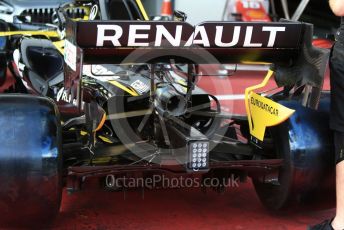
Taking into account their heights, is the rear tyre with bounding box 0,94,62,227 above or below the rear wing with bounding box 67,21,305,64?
below

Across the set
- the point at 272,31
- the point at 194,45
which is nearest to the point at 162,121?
the point at 194,45

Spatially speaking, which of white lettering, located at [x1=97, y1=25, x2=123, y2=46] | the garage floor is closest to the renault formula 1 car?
white lettering, located at [x1=97, y1=25, x2=123, y2=46]

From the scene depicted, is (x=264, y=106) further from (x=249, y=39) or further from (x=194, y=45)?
(x=194, y=45)

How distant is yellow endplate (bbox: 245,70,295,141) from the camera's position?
10.5ft

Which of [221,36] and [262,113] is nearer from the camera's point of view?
[221,36]

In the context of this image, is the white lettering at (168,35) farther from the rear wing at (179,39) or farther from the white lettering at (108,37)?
the white lettering at (108,37)

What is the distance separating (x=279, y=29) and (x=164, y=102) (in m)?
0.83

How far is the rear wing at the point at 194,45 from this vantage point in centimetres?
299

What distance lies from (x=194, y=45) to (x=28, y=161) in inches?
43.3

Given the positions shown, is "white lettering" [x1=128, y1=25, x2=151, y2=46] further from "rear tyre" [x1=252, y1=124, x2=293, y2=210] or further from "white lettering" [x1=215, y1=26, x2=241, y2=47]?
"rear tyre" [x1=252, y1=124, x2=293, y2=210]

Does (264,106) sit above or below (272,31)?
below

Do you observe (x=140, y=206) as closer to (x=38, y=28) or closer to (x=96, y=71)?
(x=96, y=71)

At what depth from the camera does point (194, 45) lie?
3.11 metres

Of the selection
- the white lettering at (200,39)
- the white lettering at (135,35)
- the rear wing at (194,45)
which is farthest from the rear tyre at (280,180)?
the white lettering at (135,35)
